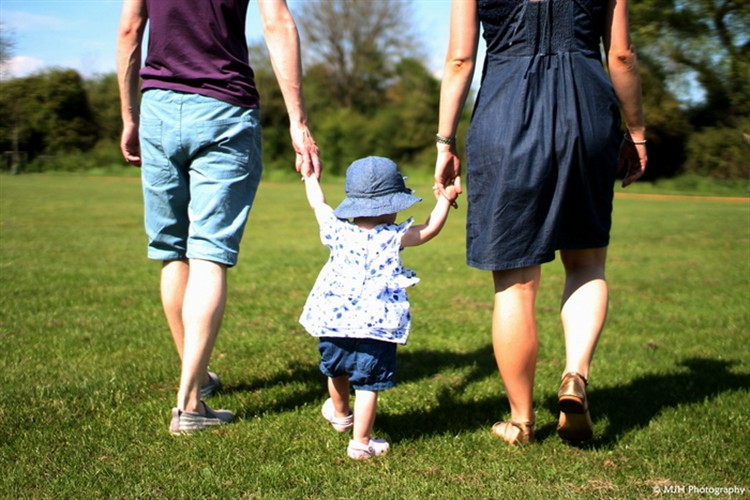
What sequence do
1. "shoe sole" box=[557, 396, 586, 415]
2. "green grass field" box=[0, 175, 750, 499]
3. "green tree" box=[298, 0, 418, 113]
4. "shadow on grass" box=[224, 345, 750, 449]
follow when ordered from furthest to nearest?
"green tree" box=[298, 0, 418, 113] → "shadow on grass" box=[224, 345, 750, 449] → "shoe sole" box=[557, 396, 586, 415] → "green grass field" box=[0, 175, 750, 499]

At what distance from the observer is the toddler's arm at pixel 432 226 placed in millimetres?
3180

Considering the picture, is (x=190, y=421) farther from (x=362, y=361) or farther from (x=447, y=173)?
(x=447, y=173)

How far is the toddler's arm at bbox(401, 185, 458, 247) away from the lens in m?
3.18

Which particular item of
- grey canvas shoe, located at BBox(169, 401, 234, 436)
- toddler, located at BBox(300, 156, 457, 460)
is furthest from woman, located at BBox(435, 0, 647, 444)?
grey canvas shoe, located at BBox(169, 401, 234, 436)

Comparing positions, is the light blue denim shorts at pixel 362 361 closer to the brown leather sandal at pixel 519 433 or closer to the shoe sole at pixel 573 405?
the brown leather sandal at pixel 519 433

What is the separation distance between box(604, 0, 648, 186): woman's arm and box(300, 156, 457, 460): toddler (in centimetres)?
80

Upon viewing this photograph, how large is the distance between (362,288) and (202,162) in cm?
87

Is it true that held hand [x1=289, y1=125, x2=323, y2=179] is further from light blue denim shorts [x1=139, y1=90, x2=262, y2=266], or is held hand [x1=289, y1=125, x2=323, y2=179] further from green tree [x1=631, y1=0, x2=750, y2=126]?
green tree [x1=631, y1=0, x2=750, y2=126]

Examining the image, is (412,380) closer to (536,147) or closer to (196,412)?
(196,412)

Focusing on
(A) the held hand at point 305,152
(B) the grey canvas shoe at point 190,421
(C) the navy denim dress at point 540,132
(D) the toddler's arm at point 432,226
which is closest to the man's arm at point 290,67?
(A) the held hand at point 305,152

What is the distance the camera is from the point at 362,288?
10.3 ft

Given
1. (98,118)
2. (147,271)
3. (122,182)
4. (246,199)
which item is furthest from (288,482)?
(122,182)

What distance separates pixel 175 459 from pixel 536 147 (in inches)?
70.9

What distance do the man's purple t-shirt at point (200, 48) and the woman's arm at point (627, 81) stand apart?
4.99ft
